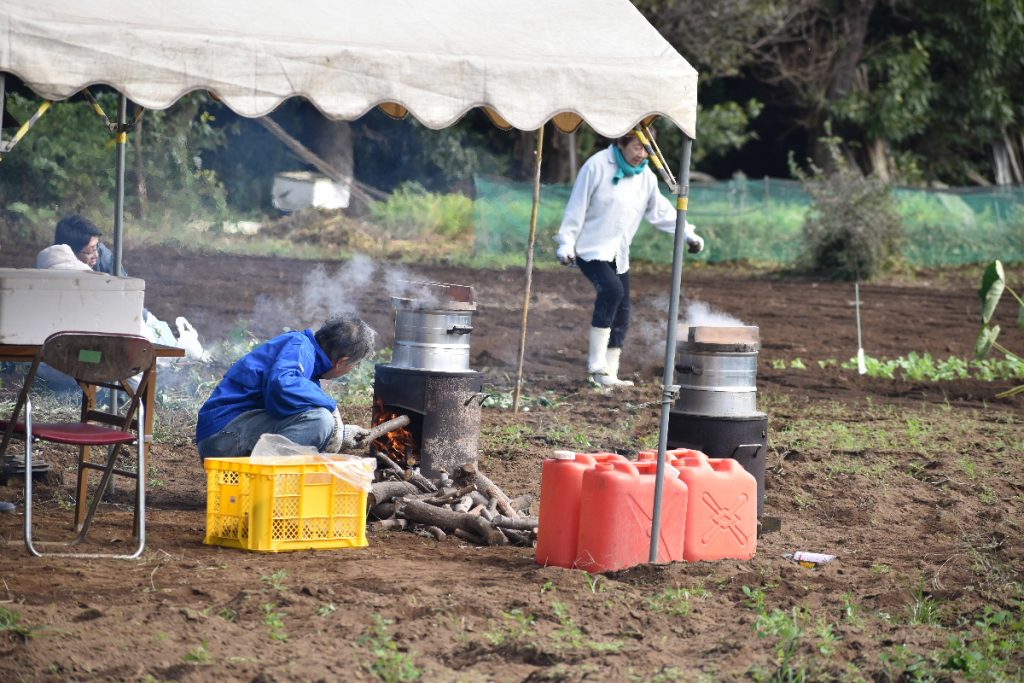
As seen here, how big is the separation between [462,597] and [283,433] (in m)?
1.86

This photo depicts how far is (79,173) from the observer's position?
20828 millimetres

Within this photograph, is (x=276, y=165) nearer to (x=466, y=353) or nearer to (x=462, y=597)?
(x=466, y=353)

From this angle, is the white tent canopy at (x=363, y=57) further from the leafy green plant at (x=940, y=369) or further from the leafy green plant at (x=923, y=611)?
the leafy green plant at (x=940, y=369)

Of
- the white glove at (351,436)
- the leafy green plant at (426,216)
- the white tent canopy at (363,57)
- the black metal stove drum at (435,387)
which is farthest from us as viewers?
the leafy green plant at (426,216)

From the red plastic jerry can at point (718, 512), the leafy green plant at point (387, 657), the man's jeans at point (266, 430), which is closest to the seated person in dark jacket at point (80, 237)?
the man's jeans at point (266, 430)

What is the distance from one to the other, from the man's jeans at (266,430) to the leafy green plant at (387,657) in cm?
201

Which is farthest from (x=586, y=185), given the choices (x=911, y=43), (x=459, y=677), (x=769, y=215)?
(x=911, y=43)

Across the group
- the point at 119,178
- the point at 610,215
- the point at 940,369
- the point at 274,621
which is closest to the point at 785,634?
the point at 274,621

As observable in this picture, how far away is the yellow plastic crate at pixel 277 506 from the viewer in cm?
612

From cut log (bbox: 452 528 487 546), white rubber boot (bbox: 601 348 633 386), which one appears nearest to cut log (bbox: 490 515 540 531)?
cut log (bbox: 452 528 487 546)

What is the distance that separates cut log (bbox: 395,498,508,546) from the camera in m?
6.58

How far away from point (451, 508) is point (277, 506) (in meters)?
1.03

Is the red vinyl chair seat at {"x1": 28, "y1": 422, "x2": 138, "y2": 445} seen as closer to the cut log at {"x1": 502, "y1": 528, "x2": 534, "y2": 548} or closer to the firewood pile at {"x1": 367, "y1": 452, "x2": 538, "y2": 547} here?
the firewood pile at {"x1": 367, "y1": 452, "x2": 538, "y2": 547}

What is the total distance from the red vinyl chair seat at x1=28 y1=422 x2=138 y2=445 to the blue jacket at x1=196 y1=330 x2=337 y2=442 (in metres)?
0.79
